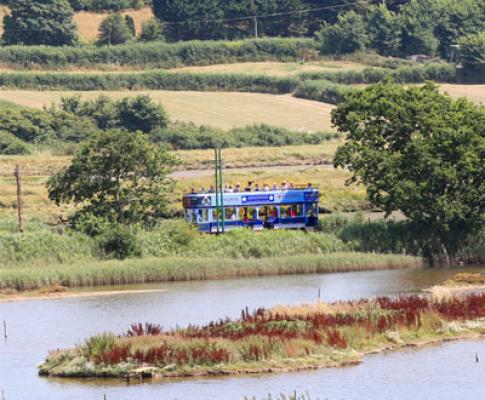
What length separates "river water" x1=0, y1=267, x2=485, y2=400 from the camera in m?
37.9

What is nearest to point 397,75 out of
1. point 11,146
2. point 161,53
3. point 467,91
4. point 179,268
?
point 467,91

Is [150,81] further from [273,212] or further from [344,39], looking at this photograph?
[273,212]

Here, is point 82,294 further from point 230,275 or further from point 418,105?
point 418,105

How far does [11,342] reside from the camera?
47.3m

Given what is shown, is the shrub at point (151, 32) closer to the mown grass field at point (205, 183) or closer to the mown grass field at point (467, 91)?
the mown grass field at point (467, 91)

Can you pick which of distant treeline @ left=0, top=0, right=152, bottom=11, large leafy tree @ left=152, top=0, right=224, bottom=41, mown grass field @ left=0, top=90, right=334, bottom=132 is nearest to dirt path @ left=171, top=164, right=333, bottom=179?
mown grass field @ left=0, top=90, right=334, bottom=132

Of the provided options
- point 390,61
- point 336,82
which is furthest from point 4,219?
point 390,61

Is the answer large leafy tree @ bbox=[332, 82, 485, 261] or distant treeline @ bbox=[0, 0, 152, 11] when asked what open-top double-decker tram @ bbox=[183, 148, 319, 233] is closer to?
large leafy tree @ bbox=[332, 82, 485, 261]

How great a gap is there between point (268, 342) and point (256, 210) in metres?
31.5

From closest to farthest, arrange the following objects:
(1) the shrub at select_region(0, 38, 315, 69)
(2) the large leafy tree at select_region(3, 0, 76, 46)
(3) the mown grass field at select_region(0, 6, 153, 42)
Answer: (1) the shrub at select_region(0, 38, 315, 69) < (2) the large leafy tree at select_region(3, 0, 76, 46) < (3) the mown grass field at select_region(0, 6, 153, 42)

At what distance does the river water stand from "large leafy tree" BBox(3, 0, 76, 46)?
106359 millimetres

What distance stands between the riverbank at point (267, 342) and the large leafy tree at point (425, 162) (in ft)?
69.7

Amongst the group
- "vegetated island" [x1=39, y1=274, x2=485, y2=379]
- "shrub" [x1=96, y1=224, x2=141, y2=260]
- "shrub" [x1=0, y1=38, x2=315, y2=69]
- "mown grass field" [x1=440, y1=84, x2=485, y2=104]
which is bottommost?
A: "shrub" [x1=96, y1=224, x2=141, y2=260]

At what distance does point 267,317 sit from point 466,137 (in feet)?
86.0
